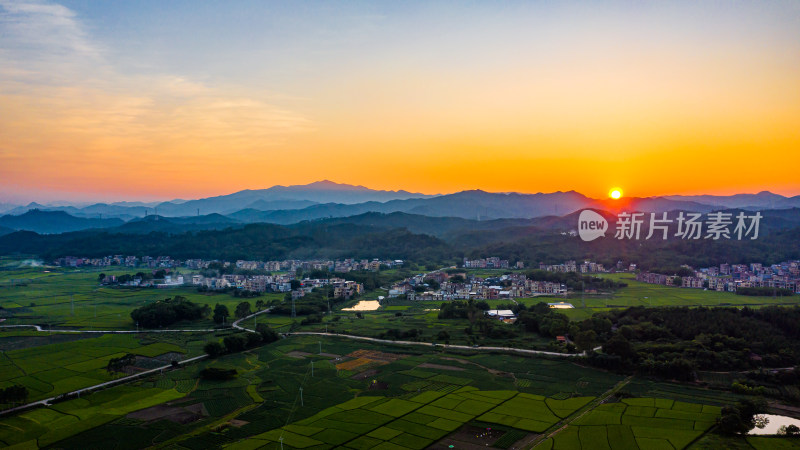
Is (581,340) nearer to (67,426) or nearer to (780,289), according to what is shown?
(67,426)

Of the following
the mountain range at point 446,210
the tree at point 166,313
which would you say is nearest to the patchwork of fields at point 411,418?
the tree at point 166,313

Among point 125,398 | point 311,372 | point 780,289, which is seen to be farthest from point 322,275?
point 780,289

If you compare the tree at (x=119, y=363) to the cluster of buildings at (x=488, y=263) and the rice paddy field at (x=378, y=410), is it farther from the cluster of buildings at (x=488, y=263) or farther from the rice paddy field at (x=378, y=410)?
the cluster of buildings at (x=488, y=263)

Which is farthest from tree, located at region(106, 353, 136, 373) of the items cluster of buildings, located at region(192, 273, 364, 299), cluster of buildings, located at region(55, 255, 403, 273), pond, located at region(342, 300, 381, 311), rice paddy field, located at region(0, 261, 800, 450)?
cluster of buildings, located at region(55, 255, 403, 273)

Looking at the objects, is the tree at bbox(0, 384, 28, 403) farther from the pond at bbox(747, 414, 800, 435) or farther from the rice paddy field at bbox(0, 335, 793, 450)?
the pond at bbox(747, 414, 800, 435)

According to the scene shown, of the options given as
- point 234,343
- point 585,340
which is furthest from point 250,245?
point 585,340

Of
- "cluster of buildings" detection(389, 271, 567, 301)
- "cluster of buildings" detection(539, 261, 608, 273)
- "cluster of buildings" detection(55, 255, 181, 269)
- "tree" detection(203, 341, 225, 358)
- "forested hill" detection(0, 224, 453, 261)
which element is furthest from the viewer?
"forested hill" detection(0, 224, 453, 261)
